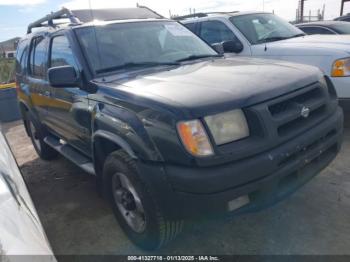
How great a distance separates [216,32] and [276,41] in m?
1.09

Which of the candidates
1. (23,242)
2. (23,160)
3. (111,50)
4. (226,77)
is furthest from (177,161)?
(23,160)

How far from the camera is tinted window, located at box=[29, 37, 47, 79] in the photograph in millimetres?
4266

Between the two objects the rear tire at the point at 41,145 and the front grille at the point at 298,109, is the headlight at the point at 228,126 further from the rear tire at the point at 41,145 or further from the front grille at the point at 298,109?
the rear tire at the point at 41,145

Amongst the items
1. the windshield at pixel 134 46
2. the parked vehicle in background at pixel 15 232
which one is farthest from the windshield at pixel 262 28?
the parked vehicle in background at pixel 15 232

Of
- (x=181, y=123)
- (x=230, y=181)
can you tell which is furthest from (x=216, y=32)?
(x=230, y=181)

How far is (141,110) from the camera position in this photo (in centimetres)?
233

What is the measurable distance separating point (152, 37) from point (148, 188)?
1.81 meters

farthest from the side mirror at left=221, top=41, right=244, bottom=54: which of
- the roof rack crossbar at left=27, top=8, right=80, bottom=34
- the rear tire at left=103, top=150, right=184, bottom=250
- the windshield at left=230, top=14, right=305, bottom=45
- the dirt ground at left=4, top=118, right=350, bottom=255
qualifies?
the rear tire at left=103, top=150, right=184, bottom=250

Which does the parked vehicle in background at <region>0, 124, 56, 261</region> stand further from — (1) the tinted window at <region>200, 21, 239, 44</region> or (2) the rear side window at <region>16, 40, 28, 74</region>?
(1) the tinted window at <region>200, 21, 239, 44</region>

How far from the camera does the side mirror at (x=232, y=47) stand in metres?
4.79

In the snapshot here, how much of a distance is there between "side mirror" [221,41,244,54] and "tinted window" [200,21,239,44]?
0.85 feet

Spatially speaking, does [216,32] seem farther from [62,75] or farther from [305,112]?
[305,112]

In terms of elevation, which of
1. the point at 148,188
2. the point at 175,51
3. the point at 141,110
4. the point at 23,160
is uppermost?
the point at 175,51

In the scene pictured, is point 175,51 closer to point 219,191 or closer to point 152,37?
point 152,37
